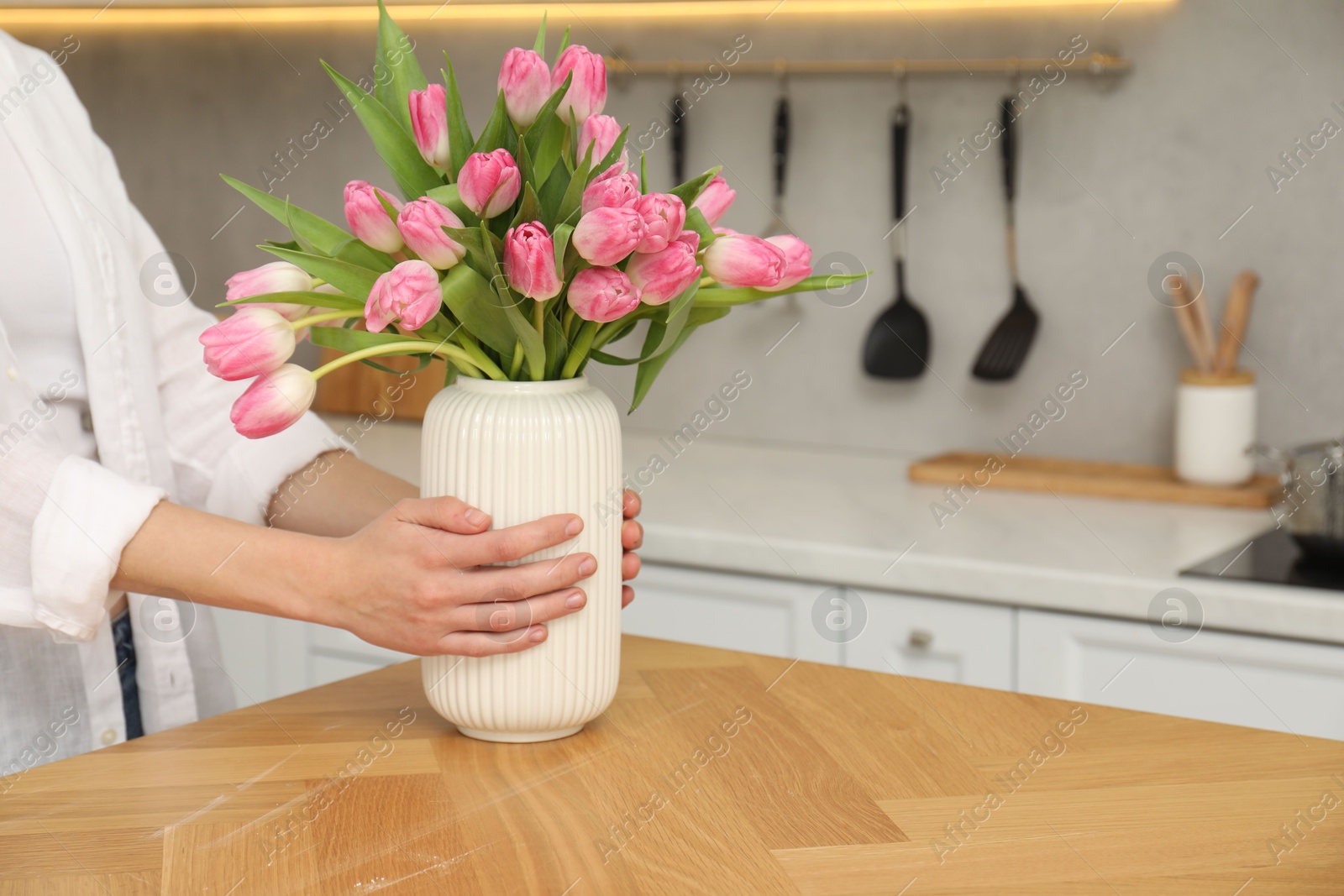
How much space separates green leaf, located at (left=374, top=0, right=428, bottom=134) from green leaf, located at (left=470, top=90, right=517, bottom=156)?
0.16ft

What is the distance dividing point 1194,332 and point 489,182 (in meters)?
1.35

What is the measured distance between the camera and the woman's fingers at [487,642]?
0.67 m

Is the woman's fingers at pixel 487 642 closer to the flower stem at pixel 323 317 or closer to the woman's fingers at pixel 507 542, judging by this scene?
the woman's fingers at pixel 507 542

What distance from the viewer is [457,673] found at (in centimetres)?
70

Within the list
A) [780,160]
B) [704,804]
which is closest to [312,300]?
[704,804]

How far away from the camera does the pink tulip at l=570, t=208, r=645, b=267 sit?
60cm

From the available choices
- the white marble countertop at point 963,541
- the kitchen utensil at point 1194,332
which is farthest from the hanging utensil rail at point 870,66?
the white marble countertop at point 963,541

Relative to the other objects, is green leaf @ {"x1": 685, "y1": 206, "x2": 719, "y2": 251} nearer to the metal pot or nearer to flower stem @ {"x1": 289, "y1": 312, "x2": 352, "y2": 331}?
flower stem @ {"x1": 289, "y1": 312, "x2": 352, "y2": 331}

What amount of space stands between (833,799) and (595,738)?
0.16 metres

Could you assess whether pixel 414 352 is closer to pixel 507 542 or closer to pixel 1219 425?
pixel 507 542

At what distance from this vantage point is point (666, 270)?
635 mm

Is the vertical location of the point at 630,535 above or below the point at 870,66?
below

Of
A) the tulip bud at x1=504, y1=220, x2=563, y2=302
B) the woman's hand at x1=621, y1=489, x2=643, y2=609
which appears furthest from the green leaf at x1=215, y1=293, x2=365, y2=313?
the woman's hand at x1=621, y1=489, x2=643, y2=609

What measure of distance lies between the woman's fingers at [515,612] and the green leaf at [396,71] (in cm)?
28
